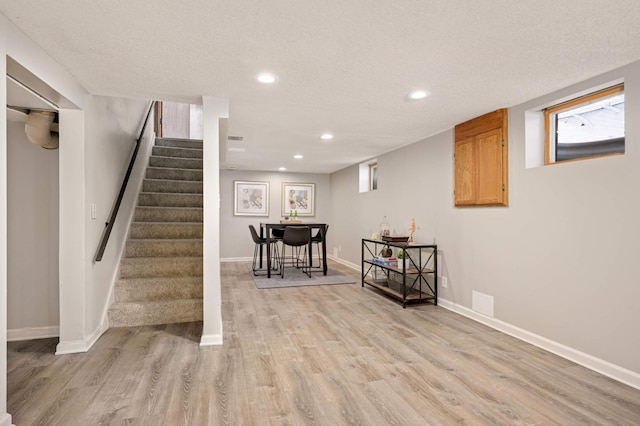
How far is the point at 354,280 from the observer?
538cm

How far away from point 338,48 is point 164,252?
3005 mm

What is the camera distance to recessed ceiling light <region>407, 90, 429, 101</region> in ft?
8.93

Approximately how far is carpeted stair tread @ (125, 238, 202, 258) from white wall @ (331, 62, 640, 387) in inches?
114

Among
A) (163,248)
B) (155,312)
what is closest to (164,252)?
(163,248)

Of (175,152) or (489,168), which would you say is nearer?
(489,168)

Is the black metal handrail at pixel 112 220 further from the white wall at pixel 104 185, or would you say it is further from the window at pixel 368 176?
the window at pixel 368 176

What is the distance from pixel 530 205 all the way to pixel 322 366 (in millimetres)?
2179

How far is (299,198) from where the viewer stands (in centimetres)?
782

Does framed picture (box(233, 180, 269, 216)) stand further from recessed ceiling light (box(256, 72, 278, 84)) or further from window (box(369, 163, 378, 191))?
recessed ceiling light (box(256, 72, 278, 84))

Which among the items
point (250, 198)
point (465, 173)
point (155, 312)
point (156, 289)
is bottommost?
point (155, 312)

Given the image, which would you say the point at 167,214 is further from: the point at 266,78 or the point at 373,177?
the point at 373,177

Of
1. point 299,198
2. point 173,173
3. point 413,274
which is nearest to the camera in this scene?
point 413,274

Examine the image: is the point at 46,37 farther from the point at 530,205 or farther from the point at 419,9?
the point at 530,205

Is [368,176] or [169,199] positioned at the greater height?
[368,176]
